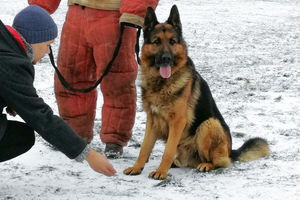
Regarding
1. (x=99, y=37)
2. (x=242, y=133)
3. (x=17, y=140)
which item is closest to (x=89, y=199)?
(x=17, y=140)

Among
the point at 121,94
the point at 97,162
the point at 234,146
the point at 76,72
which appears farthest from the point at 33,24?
the point at 234,146

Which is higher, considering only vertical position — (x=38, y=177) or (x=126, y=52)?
(x=126, y=52)

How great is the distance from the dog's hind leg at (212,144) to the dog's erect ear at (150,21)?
1000 millimetres

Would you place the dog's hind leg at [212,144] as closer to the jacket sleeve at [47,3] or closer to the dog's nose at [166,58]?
the dog's nose at [166,58]

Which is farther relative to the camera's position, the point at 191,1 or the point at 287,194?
the point at 191,1

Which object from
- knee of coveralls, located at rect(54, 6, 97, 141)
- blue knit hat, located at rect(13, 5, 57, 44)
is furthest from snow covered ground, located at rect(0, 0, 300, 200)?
blue knit hat, located at rect(13, 5, 57, 44)

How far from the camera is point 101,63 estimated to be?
406 centimetres

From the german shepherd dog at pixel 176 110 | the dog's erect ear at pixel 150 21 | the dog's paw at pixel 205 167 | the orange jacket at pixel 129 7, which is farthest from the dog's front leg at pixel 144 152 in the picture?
the orange jacket at pixel 129 7

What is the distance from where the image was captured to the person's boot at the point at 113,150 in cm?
414

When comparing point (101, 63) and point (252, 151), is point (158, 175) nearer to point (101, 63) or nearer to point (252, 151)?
A: point (252, 151)

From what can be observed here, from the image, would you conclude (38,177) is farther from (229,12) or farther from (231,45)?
(229,12)

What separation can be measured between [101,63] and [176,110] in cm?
93

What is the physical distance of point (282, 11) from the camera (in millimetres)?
19031

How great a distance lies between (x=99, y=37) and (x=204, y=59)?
557 centimetres
